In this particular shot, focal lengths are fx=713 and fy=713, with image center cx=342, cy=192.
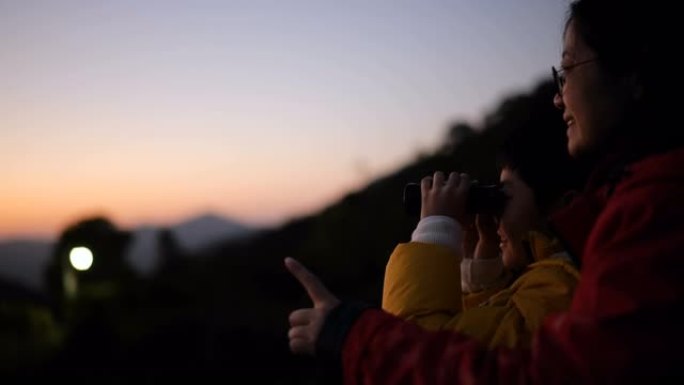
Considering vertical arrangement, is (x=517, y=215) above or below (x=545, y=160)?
below

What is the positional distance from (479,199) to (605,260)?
0.75m

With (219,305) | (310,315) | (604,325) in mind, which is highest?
(310,315)

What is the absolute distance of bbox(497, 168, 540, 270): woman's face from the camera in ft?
6.09

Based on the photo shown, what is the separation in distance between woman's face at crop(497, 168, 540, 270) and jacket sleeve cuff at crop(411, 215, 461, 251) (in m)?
0.37

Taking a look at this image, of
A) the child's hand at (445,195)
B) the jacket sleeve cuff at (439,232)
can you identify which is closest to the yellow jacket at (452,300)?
the jacket sleeve cuff at (439,232)

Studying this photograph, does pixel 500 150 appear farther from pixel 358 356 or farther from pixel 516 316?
pixel 358 356

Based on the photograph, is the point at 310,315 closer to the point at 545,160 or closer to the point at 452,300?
the point at 452,300

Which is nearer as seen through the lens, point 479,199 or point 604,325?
→ point 604,325

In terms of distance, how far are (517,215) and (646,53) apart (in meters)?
0.71

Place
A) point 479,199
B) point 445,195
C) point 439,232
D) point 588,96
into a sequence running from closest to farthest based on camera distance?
point 588,96 < point 439,232 < point 445,195 < point 479,199

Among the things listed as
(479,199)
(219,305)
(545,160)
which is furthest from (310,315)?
(219,305)

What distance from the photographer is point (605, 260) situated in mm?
1028

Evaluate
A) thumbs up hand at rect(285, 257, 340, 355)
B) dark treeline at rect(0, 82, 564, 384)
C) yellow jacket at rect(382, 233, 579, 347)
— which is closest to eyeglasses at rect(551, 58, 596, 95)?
yellow jacket at rect(382, 233, 579, 347)

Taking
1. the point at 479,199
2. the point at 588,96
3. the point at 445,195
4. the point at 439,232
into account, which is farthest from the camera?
A: the point at 479,199
